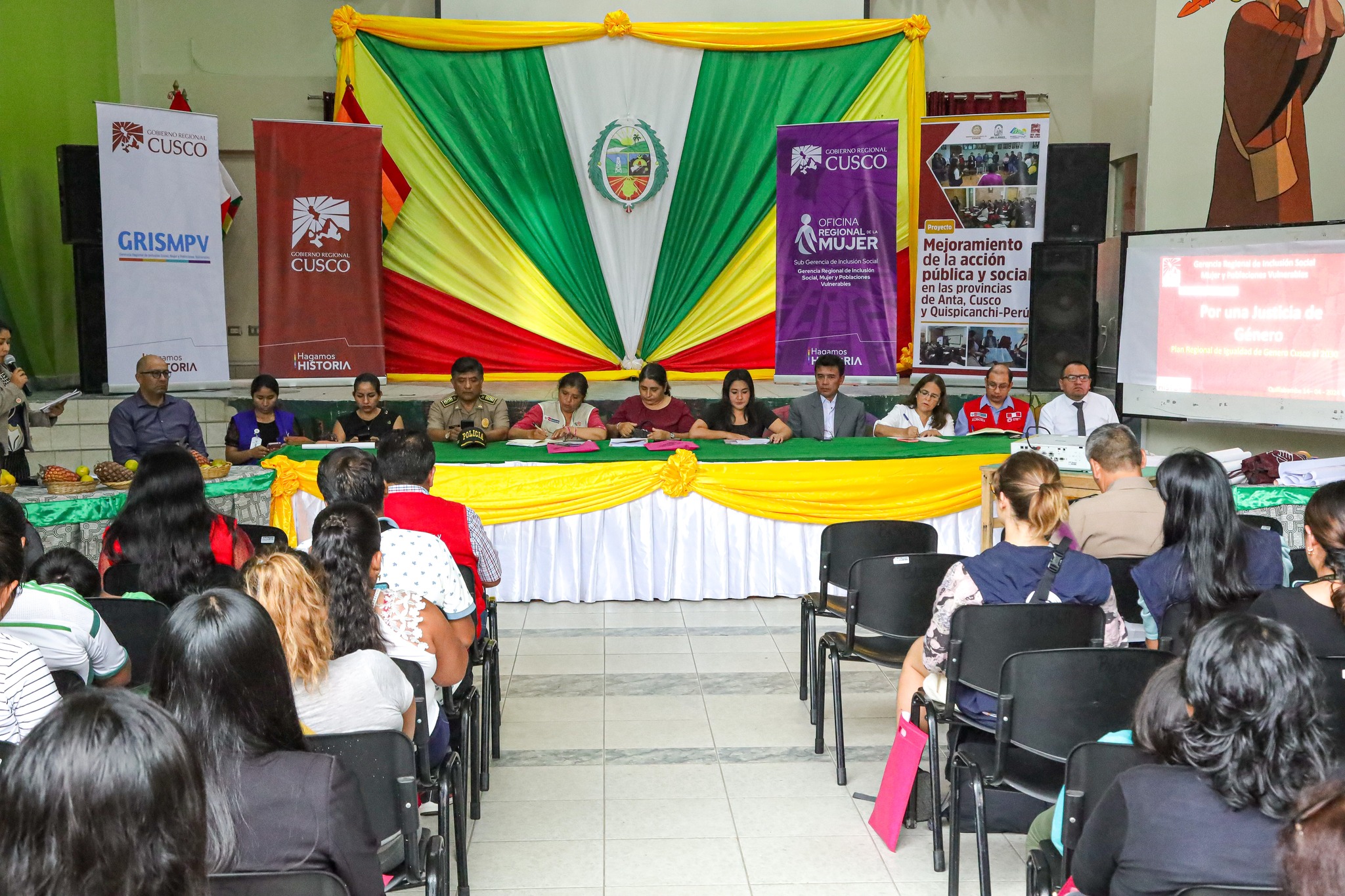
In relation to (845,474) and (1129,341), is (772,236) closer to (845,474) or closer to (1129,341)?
(1129,341)

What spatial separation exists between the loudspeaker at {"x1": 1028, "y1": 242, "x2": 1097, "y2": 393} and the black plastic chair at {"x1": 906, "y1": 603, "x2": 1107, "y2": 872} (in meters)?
5.21

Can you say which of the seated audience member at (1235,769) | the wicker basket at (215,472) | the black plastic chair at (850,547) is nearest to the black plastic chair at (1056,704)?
Result: the seated audience member at (1235,769)

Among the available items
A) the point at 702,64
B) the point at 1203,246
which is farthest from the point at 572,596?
the point at 702,64

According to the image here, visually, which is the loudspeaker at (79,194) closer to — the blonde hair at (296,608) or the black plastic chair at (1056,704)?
the blonde hair at (296,608)

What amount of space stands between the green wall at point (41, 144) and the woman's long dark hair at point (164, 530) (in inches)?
224

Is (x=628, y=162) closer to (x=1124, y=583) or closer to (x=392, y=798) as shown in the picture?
(x=1124, y=583)

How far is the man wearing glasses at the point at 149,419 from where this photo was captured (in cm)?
577

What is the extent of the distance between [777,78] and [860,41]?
29.3 inches

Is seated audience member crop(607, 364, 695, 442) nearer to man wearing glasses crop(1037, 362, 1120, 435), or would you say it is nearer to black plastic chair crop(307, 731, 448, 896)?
man wearing glasses crop(1037, 362, 1120, 435)

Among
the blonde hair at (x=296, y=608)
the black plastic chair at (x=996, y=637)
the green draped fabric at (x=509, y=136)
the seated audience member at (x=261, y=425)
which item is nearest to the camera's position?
the blonde hair at (x=296, y=608)

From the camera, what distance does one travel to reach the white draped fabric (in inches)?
375

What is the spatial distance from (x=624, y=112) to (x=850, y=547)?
21.1 ft

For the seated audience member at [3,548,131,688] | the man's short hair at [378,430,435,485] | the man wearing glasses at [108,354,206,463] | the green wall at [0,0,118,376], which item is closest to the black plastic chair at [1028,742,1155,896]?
the seated audience member at [3,548,131,688]

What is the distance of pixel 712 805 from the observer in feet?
10.8
